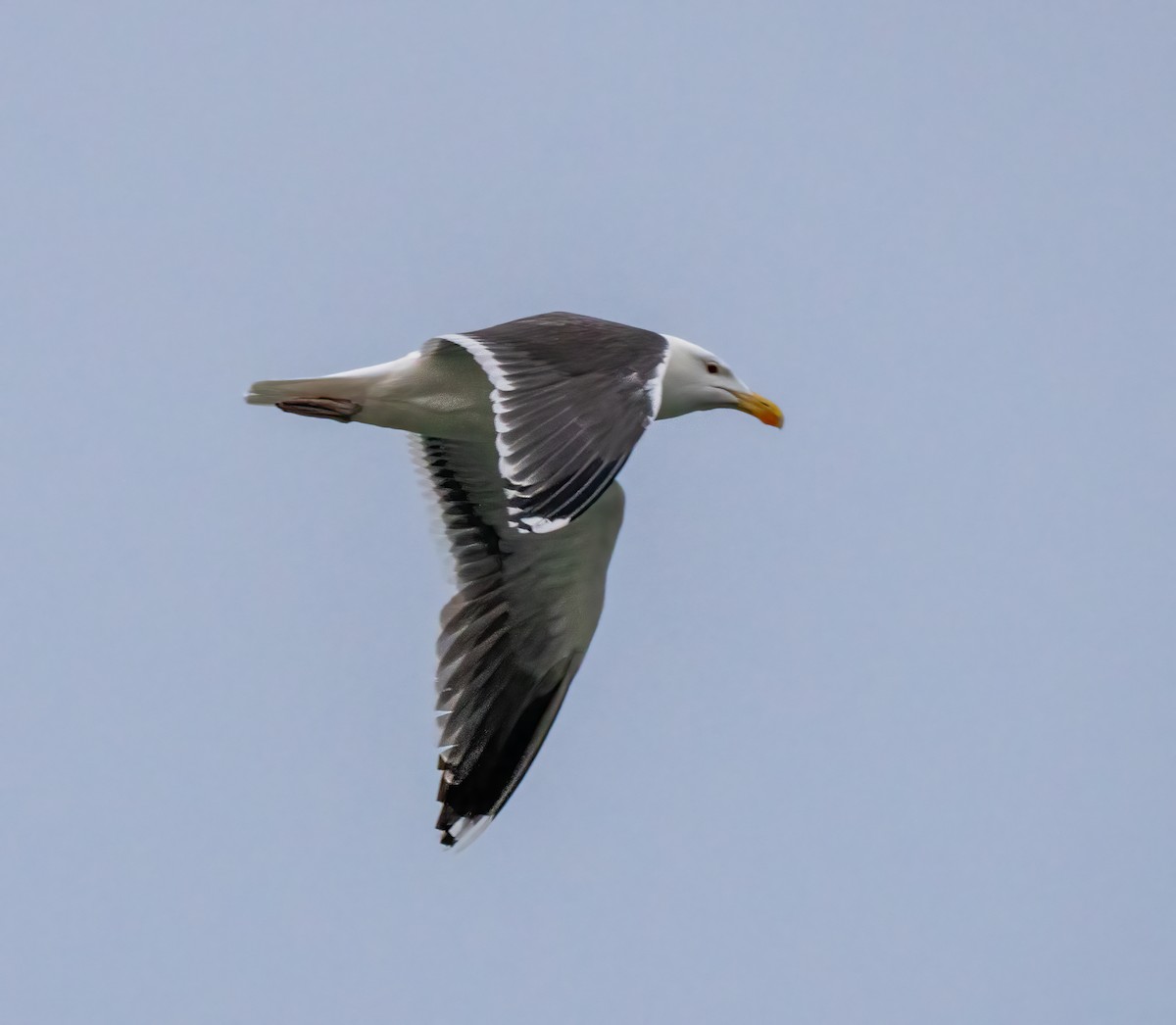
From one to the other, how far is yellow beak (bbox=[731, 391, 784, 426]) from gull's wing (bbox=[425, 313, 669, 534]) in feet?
3.39

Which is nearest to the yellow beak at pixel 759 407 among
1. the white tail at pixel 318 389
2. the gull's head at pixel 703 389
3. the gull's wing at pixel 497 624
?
the gull's head at pixel 703 389

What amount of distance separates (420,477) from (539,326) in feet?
5.85

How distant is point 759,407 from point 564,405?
6.41ft

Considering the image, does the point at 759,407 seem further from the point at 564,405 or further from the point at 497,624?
the point at 564,405

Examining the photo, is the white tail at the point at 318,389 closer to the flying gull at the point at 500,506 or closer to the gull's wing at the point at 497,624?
the flying gull at the point at 500,506

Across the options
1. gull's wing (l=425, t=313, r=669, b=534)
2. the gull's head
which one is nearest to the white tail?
gull's wing (l=425, t=313, r=669, b=534)

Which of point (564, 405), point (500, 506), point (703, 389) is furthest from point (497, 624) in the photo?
point (564, 405)

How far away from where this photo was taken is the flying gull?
286 inches

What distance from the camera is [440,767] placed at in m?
8.83

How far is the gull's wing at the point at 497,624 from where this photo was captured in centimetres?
878

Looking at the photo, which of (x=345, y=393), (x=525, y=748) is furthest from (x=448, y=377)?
(x=525, y=748)

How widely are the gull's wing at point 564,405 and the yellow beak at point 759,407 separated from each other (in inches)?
40.7

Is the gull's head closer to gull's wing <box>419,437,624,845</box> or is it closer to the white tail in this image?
gull's wing <box>419,437,624,845</box>

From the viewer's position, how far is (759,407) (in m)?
8.61
